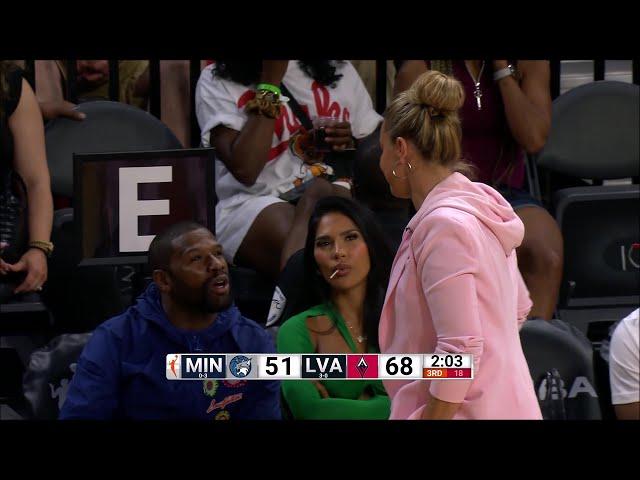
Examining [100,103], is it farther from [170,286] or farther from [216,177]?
[170,286]

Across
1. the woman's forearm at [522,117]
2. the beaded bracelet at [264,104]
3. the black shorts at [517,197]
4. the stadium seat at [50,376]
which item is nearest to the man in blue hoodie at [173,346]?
the stadium seat at [50,376]

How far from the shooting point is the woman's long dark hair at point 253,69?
3.43 metres

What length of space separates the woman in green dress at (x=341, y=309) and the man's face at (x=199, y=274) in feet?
0.60

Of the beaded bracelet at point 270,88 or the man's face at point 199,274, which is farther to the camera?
the beaded bracelet at point 270,88

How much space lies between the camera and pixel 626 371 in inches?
127

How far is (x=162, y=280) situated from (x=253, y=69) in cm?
65

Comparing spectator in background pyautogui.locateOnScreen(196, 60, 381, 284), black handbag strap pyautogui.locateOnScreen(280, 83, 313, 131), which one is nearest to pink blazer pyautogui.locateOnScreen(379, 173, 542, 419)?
spectator in background pyautogui.locateOnScreen(196, 60, 381, 284)

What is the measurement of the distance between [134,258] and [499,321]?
1023 millimetres

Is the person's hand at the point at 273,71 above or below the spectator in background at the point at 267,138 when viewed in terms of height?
above

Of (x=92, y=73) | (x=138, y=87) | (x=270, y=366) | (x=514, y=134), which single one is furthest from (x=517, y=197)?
(x=92, y=73)

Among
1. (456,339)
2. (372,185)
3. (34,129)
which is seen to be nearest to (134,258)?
(34,129)

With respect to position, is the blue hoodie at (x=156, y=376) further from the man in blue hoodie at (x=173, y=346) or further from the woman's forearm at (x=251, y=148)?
the woman's forearm at (x=251, y=148)

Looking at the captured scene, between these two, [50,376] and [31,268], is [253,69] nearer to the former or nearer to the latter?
[31,268]

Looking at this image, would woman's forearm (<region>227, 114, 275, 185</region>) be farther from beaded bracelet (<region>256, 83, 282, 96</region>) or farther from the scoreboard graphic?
the scoreboard graphic
